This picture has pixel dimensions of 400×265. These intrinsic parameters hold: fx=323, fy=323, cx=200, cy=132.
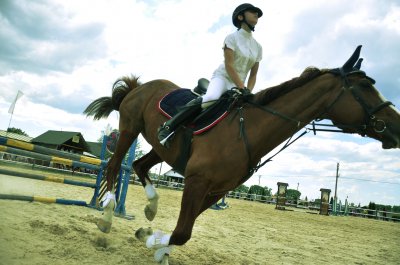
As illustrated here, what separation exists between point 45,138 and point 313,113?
53394 mm

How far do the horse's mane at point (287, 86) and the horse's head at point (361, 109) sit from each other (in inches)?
9.5

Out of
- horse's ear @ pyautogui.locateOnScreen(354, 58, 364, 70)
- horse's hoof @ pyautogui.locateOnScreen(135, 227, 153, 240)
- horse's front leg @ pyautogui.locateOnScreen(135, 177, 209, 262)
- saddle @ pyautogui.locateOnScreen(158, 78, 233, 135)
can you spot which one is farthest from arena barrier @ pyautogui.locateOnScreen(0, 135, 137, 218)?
horse's ear @ pyautogui.locateOnScreen(354, 58, 364, 70)

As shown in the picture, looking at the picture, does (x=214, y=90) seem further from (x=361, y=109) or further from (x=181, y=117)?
(x=361, y=109)

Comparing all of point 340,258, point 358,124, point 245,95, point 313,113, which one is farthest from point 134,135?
point 340,258

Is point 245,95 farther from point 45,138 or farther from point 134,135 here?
point 45,138

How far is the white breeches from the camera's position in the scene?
4195 mm

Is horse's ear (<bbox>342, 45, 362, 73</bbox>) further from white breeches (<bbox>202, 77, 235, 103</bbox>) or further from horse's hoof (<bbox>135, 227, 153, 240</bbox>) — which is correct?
horse's hoof (<bbox>135, 227, 153, 240</bbox>)

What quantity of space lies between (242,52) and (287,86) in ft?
2.87

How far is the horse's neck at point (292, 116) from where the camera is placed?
3.68 meters

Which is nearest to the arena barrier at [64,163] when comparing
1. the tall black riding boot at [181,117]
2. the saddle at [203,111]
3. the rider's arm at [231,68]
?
the saddle at [203,111]

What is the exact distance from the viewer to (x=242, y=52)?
439 centimetres

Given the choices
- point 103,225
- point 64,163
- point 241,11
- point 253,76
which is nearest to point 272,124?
point 253,76

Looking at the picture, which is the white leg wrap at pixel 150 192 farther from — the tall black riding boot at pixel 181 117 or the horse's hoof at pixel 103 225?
the tall black riding boot at pixel 181 117

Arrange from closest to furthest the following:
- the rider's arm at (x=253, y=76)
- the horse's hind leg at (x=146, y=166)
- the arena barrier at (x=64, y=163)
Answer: the rider's arm at (x=253, y=76) → the arena barrier at (x=64, y=163) → the horse's hind leg at (x=146, y=166)
